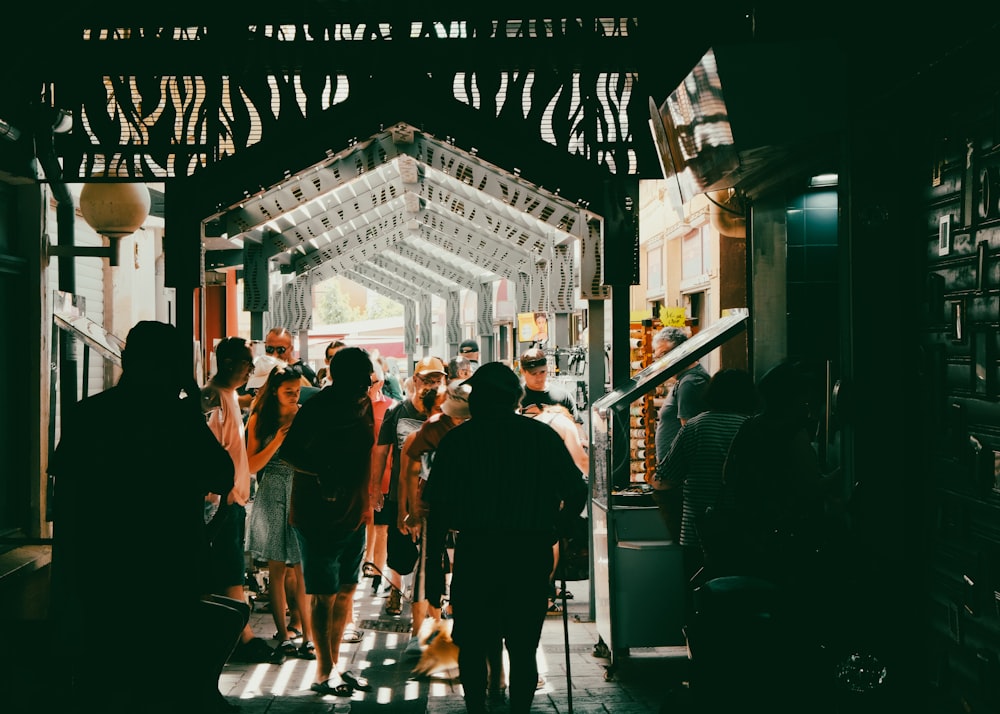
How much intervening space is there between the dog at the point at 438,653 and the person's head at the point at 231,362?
213cm

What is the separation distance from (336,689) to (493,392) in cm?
225

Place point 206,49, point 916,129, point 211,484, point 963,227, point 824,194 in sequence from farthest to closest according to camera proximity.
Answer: point 824,194
point 206,49
point 916,129
point 963,227
point 211,484

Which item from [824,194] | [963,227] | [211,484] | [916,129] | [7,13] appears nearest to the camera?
[211,484]

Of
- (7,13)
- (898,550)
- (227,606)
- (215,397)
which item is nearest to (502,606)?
(227,606)

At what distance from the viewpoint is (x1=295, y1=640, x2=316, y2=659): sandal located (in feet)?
23.0

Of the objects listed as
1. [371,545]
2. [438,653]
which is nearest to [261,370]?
[371,545]

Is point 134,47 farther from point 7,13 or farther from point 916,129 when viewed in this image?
point 916,129

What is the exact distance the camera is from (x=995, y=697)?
4.12m

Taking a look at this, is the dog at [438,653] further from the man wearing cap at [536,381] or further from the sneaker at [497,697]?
the man wearing cap at [536,381]

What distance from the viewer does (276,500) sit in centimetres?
709

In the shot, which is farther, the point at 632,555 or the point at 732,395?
the point at 632,555

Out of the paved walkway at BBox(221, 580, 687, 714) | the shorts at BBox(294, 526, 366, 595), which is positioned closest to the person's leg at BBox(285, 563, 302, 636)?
the paved walkway at BBox(221, 580, 687, 714)

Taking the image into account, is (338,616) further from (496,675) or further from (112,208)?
(112,208)

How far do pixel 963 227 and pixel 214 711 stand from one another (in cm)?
376
